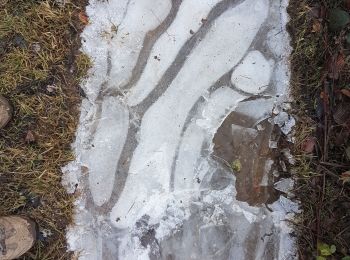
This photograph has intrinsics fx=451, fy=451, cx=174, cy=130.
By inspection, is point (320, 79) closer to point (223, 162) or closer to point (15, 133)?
point (223, 162)

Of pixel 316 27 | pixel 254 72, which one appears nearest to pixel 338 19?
pixel 316 27

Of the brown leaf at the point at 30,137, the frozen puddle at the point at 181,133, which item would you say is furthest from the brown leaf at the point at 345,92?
the brown leaf at the point at 30,137

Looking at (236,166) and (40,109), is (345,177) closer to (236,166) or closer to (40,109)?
(236,166)

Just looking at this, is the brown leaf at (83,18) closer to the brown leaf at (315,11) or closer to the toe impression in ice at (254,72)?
the toe impression in ice at (254,72)

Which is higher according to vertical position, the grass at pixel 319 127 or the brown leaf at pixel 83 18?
the brown leaf at pixel 83 18

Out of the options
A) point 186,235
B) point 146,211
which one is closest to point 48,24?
point 146,211

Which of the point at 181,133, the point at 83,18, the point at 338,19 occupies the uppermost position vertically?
the point at 338,19
